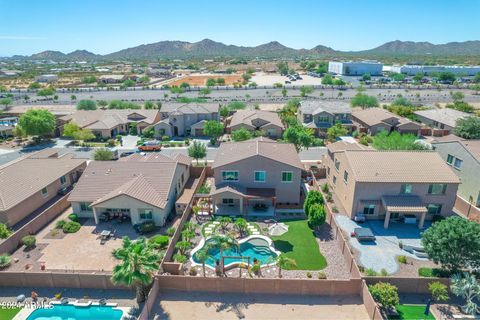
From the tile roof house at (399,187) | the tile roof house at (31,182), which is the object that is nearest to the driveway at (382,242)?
the tile roof house at (399,187)

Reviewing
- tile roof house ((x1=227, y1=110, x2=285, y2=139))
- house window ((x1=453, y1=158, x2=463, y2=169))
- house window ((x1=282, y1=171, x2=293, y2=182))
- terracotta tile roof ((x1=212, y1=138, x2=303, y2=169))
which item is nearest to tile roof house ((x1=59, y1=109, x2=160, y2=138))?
tile roof house ((x1=227, y1=110, x2=285, y2=139))

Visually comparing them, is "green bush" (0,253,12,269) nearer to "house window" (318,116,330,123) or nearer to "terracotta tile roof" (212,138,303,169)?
"terracotta tile roof" (212,138,303,169)

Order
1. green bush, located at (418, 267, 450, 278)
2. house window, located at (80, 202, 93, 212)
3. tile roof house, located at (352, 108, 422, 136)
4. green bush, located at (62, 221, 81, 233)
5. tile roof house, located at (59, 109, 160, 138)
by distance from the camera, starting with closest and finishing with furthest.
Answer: green bush, located at (418, 267, 450, 278), green bush, located at (62, 221, 81, 233), house window, located at (80, 202, 93, 212), tile roof house, located at (352, 108, 422, 136), tile roof house, located at (59, 109, 160, 138)

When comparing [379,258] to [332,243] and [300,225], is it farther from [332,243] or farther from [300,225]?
[300,225]

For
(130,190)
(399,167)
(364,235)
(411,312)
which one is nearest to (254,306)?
(411,312)

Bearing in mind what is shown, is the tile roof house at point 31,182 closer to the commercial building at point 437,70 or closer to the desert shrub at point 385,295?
the desert shrub at point 385,295

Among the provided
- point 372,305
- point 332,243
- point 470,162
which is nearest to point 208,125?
point 332,243
